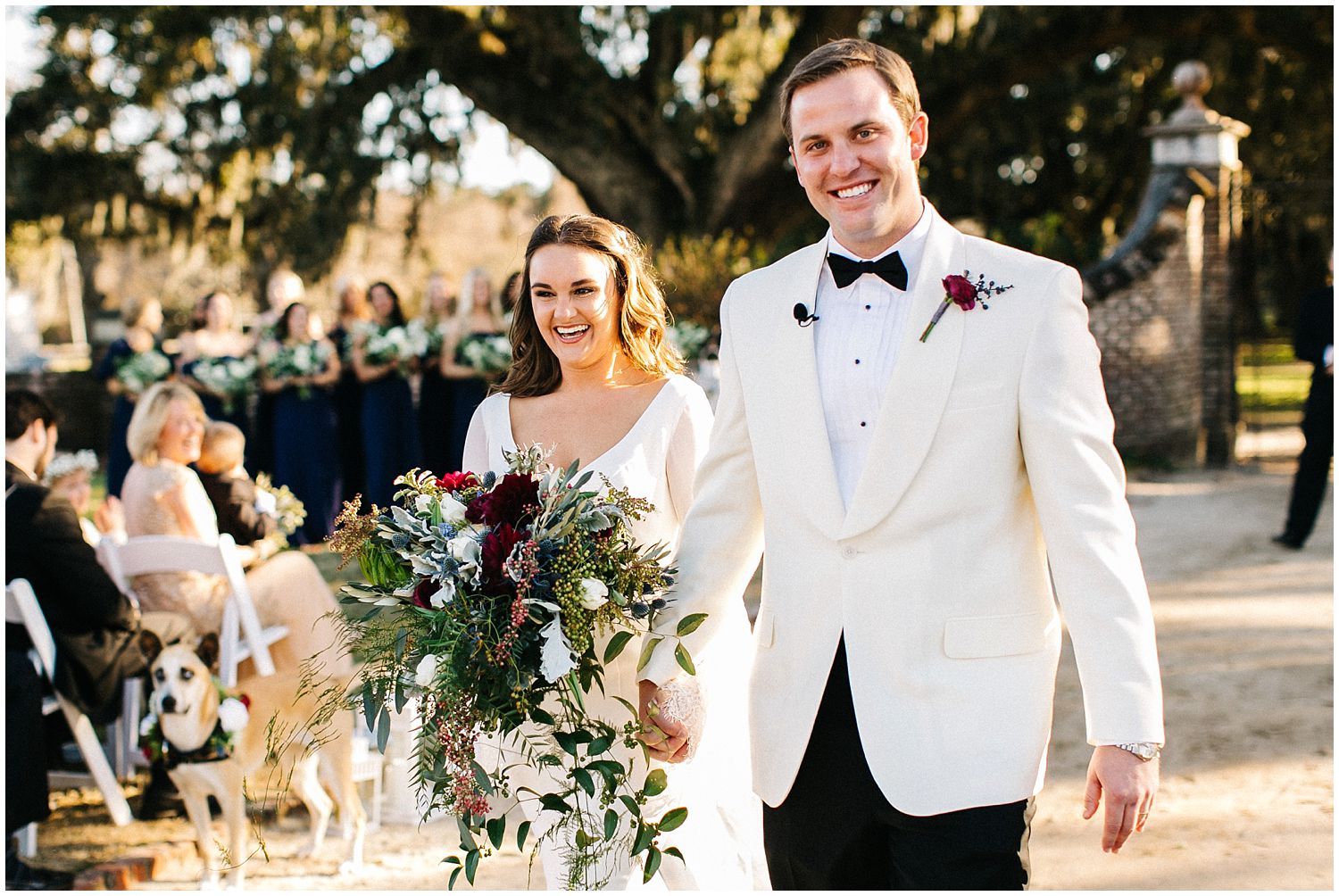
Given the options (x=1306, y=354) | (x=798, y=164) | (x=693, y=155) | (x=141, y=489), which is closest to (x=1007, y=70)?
(x=693, y=155)

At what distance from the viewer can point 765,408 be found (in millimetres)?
2500

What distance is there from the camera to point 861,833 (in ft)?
7.96

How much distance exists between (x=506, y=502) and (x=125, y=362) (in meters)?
9.05

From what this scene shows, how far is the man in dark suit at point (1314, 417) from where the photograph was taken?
8852 mm

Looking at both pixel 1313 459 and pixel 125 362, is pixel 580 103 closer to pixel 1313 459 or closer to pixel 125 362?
pixel 125 362

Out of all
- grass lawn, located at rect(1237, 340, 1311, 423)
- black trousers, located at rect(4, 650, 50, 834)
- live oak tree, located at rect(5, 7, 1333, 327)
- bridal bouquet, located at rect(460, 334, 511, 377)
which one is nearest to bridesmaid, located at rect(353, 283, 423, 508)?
bridal bouquet, located at rect(460, 334, 511, 377)

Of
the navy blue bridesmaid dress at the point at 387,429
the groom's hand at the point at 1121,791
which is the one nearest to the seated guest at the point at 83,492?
the groom's hand at the point at 1121,791

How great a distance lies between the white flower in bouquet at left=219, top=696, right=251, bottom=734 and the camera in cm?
450

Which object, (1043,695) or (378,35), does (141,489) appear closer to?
(1043,695)

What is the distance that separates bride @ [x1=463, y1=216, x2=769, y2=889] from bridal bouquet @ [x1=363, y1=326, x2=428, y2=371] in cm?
725

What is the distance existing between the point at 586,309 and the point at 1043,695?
5.08 ft

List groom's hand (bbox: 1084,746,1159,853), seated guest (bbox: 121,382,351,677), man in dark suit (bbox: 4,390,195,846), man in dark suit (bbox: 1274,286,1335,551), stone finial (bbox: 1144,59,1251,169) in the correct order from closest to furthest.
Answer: groom's hand (bbox: 1084,746,1159,853), man in dark suit (bbox: 4,390,195,846), seated guest (bbox: 121,382,351,677), man in dark suit (bbox: 1274,286,1335,551), stone finial (bbox: 1144,59,1251,169)

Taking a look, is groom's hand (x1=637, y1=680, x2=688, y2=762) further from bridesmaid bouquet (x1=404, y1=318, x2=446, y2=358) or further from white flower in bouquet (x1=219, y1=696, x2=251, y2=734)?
bridesmaid bouquet (x1=404, y1=318, x2=446, y2=358)

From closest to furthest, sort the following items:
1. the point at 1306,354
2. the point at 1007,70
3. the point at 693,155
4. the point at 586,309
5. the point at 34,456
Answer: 1. the point at 586,309
2. the point at 34,456
3. the point at 1306,354
4. the point at 1007,70
5. the point at 693,155
